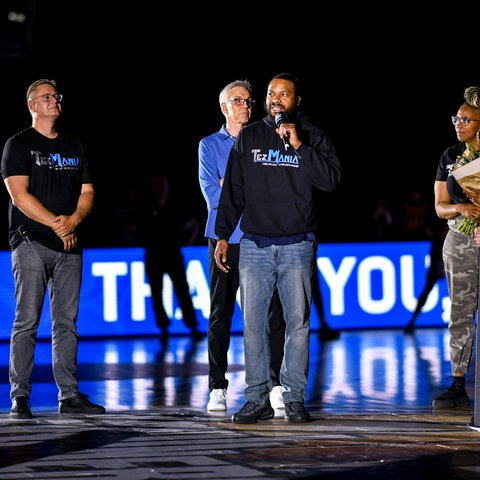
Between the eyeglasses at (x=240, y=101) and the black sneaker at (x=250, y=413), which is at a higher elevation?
the eyeglasses at (x=240, y=101)

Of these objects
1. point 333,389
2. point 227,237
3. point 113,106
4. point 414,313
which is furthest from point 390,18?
point 227,237

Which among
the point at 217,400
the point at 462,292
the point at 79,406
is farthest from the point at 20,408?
the point at 462,292

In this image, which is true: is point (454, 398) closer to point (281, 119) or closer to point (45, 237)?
point (281, 119)

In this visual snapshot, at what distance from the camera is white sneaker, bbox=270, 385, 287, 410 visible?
7.86 m

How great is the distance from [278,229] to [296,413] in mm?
1069

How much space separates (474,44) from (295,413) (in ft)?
60.5

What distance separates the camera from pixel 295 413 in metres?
7.29

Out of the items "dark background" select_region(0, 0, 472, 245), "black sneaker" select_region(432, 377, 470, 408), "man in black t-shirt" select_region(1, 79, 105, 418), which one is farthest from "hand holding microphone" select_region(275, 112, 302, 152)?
"dark background" select_region(0, 0, 472, 245)

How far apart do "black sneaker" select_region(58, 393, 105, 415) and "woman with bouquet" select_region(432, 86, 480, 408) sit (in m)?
2.17

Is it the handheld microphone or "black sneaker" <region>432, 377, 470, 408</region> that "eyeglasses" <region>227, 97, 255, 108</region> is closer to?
the handheld microphone

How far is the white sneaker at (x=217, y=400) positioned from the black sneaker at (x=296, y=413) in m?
0.73

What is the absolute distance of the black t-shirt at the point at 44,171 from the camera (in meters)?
7.85

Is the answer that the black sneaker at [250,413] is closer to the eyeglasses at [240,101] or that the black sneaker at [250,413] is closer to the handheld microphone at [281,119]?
the handheld microphone at [281,119]

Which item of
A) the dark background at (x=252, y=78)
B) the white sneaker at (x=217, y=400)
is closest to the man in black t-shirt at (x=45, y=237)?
→ the white sneaker at (x=217, y=400)
